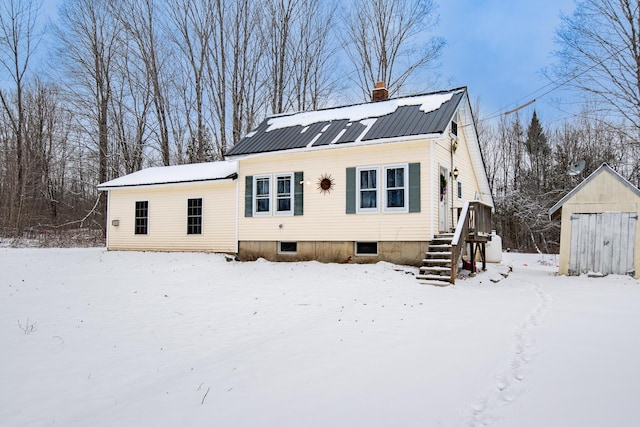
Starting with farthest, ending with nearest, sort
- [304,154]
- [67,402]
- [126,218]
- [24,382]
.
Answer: [126,218] → [304,154] → [24,382] → [67,402]

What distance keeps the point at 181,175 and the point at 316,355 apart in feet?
42.7

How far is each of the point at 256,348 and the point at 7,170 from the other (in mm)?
28339

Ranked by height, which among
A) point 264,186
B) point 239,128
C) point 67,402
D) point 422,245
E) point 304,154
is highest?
point 239,128

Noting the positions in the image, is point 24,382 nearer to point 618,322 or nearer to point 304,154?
point 618,322

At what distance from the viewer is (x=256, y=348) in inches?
209

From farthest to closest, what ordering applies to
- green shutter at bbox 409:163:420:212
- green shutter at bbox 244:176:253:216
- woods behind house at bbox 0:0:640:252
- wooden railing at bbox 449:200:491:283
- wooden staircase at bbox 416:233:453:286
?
woods behind house at bbox 0:0:640:252 → green shutter at bbox 244:176:253:216 → green shutter at bbox 409:163:420:212 → wooden railing at bbox 449:200:491:283 → wooden staircase at bbox 416:233:453:286

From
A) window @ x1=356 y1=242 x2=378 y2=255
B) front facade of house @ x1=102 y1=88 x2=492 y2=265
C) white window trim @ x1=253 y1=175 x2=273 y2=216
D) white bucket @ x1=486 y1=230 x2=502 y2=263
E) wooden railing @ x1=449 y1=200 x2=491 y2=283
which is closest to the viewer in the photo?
wooden railing @ x1=449 y1=200 x2=491 y2=283

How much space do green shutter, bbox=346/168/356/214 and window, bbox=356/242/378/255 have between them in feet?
3.46

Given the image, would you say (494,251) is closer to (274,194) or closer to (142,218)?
(274,194)

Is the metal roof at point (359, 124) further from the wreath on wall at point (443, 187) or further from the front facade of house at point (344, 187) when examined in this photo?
the wreath on wall at point (443, 187)

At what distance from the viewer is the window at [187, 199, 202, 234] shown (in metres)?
15.4

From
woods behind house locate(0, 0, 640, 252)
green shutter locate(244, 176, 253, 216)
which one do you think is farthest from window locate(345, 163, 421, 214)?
woods behind house locate(0, 0, 640, 252)

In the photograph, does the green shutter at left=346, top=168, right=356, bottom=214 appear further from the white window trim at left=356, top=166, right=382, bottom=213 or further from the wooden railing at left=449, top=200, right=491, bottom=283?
the wooden railing at left=449, top=200, right=491, bottom=283

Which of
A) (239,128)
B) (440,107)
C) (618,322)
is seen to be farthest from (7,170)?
(618,322)
